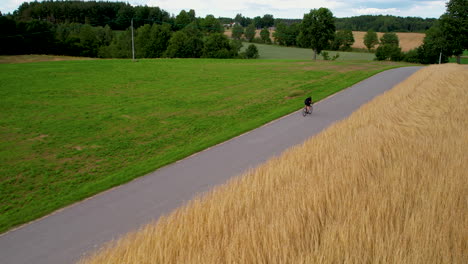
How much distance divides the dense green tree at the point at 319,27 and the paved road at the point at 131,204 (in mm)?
52980

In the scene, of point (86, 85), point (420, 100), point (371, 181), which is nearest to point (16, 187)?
point (371, 181)

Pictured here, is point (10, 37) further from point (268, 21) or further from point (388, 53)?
point (268, 21)

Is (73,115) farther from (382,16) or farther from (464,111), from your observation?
(382,16)

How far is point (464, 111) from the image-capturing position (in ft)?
25.6

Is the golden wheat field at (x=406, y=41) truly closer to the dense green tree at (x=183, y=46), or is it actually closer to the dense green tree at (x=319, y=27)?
the dense green tree at (x=319, y=27)

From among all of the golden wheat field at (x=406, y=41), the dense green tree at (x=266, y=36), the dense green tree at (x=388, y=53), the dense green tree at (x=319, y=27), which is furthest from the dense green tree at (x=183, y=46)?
the golden wheat field at (x=406, y=41)

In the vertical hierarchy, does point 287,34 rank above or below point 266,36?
below

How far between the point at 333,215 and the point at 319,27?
2509 inches

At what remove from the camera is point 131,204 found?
798cm

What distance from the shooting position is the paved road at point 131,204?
6.27m

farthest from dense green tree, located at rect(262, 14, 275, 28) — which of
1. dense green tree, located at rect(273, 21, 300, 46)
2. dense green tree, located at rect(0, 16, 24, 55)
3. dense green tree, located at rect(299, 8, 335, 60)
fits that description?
dense green tree, located at rect(0, 16, 24, 55)

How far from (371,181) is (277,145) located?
27.8ft

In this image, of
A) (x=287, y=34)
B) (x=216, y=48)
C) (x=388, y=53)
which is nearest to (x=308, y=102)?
(x=216, y=48)

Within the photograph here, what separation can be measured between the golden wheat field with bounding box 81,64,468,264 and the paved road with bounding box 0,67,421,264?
9.53 ft
